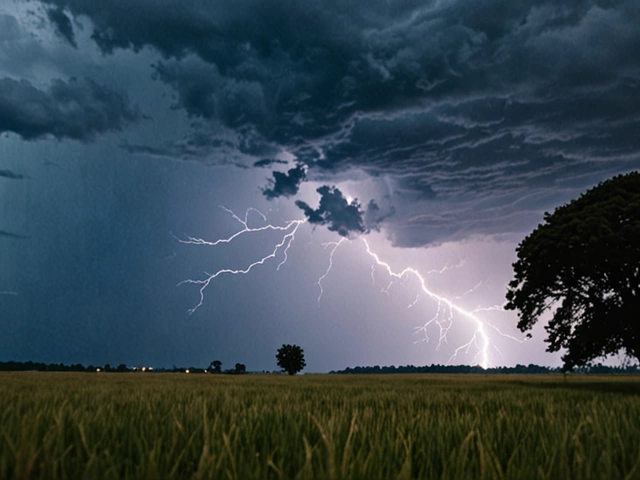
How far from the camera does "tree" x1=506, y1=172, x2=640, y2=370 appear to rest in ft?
65.2

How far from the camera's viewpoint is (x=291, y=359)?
115438mm

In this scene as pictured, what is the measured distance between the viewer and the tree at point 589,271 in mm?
19875

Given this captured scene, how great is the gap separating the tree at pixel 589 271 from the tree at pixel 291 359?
96278mm

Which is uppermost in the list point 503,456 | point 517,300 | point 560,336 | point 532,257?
point 532,257

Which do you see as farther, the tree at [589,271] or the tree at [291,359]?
the tree at [291,359]

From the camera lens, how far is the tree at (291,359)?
115 meters

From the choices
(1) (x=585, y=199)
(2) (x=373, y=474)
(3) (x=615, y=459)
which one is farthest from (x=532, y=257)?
(2) (x=373, y=474)

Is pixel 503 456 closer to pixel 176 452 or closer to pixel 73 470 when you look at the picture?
pixel 176 452

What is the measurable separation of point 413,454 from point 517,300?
2262cm

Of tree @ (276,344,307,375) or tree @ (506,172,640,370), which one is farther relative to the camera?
tree @ (276,344,307,375)

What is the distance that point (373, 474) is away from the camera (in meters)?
1.86

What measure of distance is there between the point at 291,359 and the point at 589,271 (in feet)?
328

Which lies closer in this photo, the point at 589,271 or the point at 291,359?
the point at 589,271

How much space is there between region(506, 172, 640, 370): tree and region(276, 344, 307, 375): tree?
316ft
